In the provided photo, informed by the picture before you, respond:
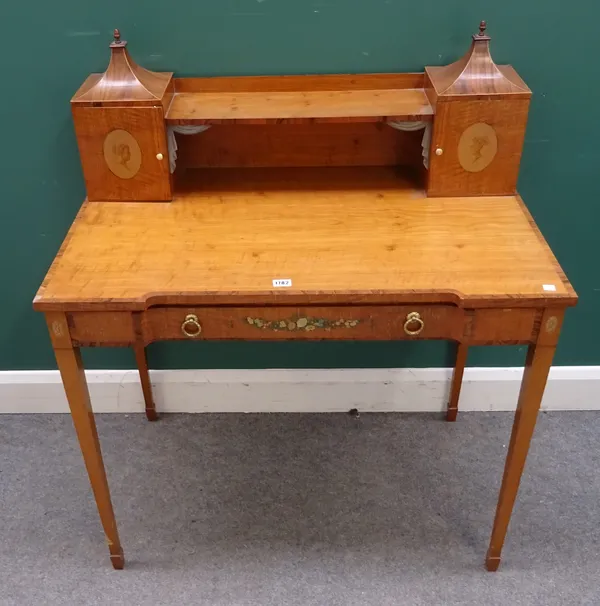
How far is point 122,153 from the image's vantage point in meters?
1.53

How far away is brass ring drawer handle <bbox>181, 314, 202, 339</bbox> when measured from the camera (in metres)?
1.30

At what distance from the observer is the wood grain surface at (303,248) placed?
126 centimetres

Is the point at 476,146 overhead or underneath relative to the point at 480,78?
underneath

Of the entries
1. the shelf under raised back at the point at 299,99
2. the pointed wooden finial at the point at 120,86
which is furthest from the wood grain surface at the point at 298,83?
the pointed wooden finial at the point at 120,86

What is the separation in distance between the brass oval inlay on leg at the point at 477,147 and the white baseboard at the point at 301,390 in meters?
0.76

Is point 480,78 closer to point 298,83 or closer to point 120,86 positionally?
point 298,83

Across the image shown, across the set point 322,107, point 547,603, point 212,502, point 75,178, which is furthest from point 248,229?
point 547,603

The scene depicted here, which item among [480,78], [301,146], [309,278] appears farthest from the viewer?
[301,146]

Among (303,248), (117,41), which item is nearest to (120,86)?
(117,41)

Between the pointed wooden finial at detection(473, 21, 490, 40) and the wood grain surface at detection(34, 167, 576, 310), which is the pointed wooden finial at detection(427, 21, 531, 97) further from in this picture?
the wood grain surface at detection(34, 167, 576, 310)

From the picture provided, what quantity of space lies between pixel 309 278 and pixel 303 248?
110mm

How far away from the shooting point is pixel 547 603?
5.37 ft

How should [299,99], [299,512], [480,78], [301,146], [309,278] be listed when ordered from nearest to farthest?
[309,278], [480,78], [299,99], [301,146], [299,512]

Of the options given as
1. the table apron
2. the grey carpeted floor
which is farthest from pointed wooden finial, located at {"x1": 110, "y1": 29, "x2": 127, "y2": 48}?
the grey carpeted floor
